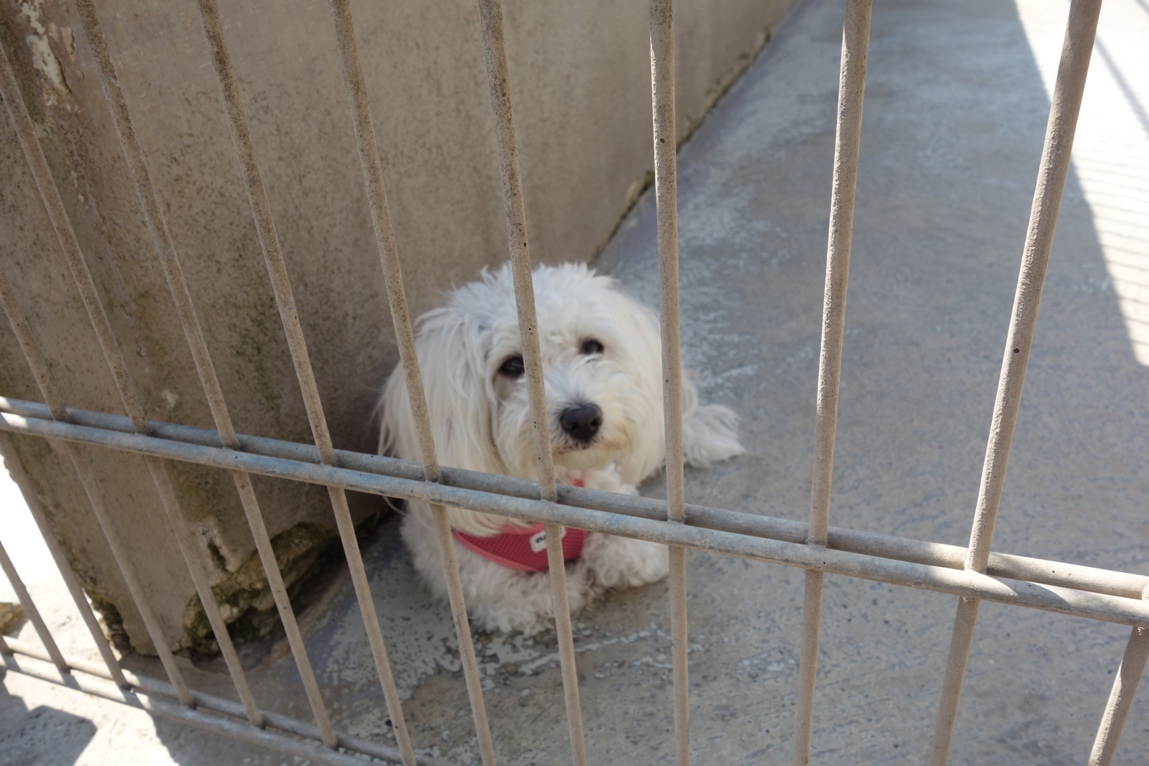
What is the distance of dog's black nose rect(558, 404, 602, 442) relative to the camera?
1.95 meters

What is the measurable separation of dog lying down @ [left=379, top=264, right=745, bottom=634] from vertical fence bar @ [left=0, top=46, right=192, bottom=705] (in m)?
0.65

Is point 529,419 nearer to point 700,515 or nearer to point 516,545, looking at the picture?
point 516,545

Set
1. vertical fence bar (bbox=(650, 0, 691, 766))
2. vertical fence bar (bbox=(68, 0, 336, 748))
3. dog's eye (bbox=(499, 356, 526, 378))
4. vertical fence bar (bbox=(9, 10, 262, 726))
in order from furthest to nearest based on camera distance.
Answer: dog's eye (bbox=(499, 356, 526, 378)) < vertical fence bar (bbox=(9, 10, 262, 726)) < vertical fence bar (bbox=(68, 0, 336, 748)) < vertical fence bar (bbox=(650, 0, 691, 766))

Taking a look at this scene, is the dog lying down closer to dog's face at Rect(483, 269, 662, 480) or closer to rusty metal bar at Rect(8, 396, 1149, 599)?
dog's face at Rect(483, 269, 662, 480)

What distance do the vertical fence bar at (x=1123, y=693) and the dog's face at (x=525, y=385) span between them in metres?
1.16

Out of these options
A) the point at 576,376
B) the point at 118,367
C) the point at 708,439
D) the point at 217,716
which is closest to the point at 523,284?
the point at 118,367

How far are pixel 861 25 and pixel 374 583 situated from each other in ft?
6.40

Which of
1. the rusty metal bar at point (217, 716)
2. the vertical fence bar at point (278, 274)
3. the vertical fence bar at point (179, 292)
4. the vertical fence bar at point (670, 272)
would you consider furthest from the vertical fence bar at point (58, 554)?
the vertical fence bar at point (670, 272)

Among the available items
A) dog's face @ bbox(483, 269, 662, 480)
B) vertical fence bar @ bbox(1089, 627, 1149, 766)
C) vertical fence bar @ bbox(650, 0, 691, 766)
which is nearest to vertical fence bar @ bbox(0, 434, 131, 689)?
dog's face @ bbox(483, 269, 662, 480)

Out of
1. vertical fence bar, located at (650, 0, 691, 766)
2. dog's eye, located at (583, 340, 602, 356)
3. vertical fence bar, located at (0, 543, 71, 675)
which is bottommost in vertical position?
vertical fence bar, located at (0, 543, 71, 675)

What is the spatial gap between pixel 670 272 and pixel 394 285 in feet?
1.27

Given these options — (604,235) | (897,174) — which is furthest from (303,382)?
(897,174)

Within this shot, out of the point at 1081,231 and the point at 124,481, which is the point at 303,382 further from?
the point at 1081,231

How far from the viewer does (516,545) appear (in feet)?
7.11
